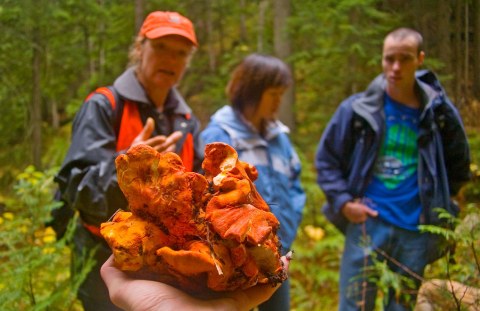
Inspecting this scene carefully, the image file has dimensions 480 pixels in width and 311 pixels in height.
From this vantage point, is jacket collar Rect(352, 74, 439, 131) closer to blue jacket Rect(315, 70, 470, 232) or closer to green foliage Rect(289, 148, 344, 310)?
blue jacket Rect(315, 70, 470, 232)

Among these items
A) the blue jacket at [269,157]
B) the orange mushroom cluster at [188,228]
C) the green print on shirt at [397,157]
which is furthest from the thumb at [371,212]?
the orange mushroom cluster at [188,228]

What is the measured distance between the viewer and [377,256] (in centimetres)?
222

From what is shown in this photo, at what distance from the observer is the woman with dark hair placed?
1.88m

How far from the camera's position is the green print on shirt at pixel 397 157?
2139 mm

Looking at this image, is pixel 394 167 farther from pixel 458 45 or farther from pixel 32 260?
pixel 32 260

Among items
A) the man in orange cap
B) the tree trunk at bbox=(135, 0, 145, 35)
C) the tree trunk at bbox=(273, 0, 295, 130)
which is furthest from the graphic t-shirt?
the tree trunk at bbox=(273, 0, 295, 130)

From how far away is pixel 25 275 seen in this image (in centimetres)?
159

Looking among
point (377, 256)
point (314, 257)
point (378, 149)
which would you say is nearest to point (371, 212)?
point (377, 256)

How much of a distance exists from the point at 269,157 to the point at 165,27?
0.74m

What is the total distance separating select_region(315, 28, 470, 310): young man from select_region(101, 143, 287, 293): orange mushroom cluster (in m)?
1.38

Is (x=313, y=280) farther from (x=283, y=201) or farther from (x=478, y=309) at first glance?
(x=478, y=309)

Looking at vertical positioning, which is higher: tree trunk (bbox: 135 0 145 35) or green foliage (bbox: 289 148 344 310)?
tree trunk (bbox: 135 0 145 35)

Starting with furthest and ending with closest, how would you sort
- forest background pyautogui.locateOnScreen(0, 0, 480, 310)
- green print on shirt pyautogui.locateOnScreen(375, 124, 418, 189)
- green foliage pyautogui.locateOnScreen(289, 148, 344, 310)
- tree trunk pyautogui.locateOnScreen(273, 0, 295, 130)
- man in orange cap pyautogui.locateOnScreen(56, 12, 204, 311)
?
tree trunk pyautogui.locateOnScreen(273, 0, 295, 130), green foliage pyautogui.locateOnScreen(289, 148, 344, 310), green print on shirt pyautogui.locateOnScreen(375, 124, 418, 189), forest background pyautogui.locateOnScreen(0, 0, 480, 310), man in orange cap pyautogui.locateOnScreen(56, 12, 204, 311)

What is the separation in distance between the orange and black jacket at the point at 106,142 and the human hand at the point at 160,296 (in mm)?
448
